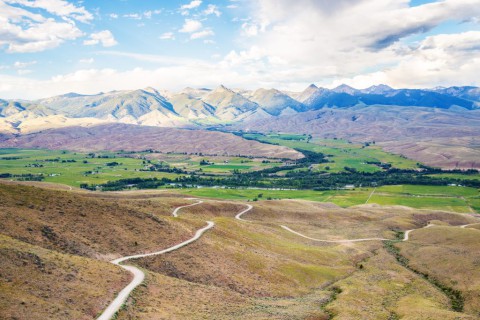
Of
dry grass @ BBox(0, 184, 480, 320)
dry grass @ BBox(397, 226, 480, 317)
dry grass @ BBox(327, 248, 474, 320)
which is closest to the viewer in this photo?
dry grass @ BBox(0, 184, 480, 320)

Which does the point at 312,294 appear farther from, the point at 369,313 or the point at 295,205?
the point at 295,205

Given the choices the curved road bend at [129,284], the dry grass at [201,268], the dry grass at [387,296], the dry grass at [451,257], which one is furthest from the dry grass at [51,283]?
the dry grass at [451,257]

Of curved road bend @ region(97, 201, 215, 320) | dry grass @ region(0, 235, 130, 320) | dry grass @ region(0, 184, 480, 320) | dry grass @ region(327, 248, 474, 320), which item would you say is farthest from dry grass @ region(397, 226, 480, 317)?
dry grass @ region(0, 235, 130, 320)

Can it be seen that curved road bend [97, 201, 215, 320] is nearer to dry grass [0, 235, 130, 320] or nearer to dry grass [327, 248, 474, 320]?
dry grass [0, 235, 130, 320]

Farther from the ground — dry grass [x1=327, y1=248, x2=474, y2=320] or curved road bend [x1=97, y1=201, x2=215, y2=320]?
curved road bend [x1=97, y1=201, x2=215, y2=320]

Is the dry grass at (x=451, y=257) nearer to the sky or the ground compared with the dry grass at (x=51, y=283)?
nearer to the ground

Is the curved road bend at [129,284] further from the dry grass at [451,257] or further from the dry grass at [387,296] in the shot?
the dry grass at [451,257]

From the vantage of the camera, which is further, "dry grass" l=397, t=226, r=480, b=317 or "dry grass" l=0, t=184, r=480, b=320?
"dry grass" l=397, t=226, r=480, b=317

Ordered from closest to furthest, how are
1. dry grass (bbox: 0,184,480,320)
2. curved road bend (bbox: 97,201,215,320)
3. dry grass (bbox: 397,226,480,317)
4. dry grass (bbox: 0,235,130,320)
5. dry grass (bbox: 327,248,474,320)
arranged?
dry grass (bbox: 0,235,130,320) → curved road bend (bbox: 97,201,215,320) → dry grass (bbox: 0,184,480,320) → dry grass (bbox: 327,248,474,320) → dry grass (bbox: 397,226,480,317)

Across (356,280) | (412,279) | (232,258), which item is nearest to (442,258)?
(412,279)

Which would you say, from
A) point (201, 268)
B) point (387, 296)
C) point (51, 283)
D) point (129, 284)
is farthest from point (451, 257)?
point (51, 283)

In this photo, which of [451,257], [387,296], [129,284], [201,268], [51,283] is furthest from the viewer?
[451,257]

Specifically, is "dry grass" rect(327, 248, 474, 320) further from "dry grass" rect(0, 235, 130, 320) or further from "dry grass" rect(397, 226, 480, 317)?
"dry grass" rect(0, 235, 130, 320)

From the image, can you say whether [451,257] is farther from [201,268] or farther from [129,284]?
[129,284]
